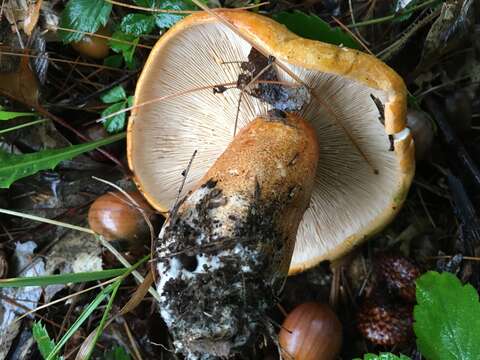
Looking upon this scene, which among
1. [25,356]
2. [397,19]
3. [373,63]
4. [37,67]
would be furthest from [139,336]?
[397,19]

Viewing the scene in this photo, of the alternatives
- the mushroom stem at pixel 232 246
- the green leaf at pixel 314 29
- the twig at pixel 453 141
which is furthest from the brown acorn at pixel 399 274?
the green leaf at pixel 314 29

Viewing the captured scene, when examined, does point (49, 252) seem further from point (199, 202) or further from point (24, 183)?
point (199, 202)

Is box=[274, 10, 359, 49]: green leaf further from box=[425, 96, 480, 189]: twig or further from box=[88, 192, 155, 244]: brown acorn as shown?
box=[88, 192, 155, 244]: brown acorn

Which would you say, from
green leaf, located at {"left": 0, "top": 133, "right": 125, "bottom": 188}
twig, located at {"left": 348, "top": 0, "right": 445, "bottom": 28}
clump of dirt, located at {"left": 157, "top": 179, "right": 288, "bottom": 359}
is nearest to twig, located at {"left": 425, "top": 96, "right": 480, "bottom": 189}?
twig, located at {"left": 348, "top": 0, "right": 445, "bottom": 28}

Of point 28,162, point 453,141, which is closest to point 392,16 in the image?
point 453,141

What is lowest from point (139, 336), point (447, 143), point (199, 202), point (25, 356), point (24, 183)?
point (25, 356)

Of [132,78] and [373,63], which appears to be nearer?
[373,63]
